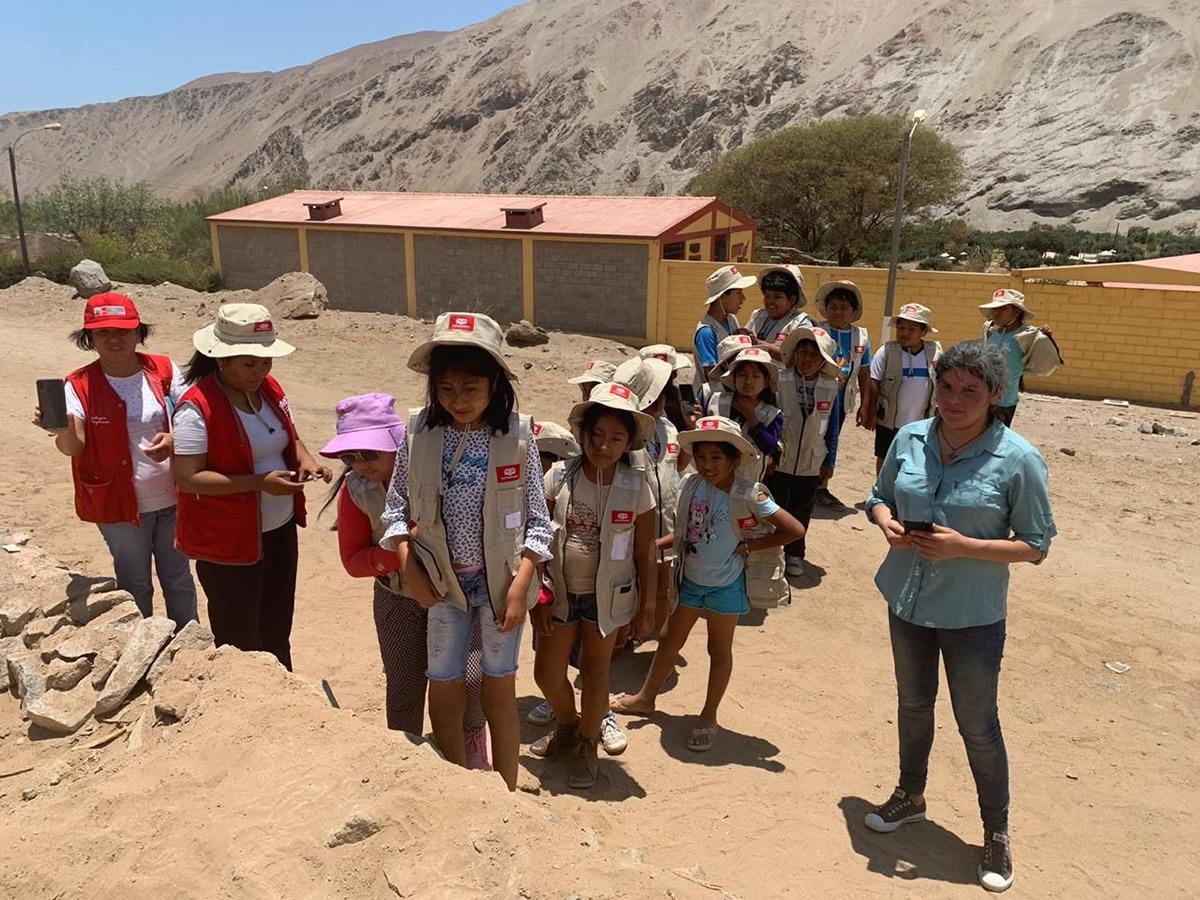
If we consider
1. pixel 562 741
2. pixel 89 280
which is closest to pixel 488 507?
pixel 562 741

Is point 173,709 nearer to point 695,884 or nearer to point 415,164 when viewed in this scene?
point 695,884

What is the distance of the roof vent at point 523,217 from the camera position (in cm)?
2025

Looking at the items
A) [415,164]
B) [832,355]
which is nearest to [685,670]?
[832,355]

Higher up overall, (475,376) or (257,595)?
(475,376)

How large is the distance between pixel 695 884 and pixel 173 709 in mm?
1759

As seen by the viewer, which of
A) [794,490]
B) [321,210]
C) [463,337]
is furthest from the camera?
[321,210]

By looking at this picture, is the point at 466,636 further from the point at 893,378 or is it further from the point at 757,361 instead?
the point at 893,378

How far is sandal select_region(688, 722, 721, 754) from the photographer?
381 centimetres

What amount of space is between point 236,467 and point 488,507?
44.9 inches

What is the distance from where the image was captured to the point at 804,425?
5305 millimetres

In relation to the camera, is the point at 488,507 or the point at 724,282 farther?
the point at 724,282

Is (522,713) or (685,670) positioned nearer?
(522,713)

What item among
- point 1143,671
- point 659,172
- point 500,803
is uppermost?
point 659,172

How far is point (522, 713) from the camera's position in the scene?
4066mm
